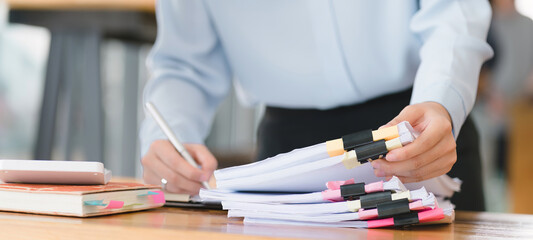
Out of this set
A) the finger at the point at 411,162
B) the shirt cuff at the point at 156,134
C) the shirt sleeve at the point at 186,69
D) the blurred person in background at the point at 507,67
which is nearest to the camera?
the finger at the point at 411,162

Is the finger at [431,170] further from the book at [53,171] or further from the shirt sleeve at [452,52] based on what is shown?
the book at [53,171]

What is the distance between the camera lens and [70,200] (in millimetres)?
566

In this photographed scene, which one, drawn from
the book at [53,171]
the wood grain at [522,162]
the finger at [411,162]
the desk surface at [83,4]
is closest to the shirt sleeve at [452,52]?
the finger at [411,162]

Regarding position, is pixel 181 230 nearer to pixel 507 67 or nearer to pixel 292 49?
pixel 292 49

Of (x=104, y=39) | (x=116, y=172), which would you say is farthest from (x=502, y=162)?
(x=104, y=39)

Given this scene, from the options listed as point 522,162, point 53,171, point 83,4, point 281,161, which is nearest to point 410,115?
point 281,161

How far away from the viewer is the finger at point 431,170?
→ 623 millimetres

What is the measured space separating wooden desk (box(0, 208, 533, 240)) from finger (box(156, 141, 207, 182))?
183mm

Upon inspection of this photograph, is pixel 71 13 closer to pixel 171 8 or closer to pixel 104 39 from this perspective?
pixel 104 39

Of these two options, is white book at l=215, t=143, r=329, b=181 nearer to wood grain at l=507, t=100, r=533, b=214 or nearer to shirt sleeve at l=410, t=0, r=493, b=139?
shirt sleeve at l=410, t=0, r=493, b=139

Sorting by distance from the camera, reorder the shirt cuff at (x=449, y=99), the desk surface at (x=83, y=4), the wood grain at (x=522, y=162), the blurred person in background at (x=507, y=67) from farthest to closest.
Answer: the blurred person in background at (x=507, y=67) → the wood grain at (x=522, y=162) → the desk surface at (x=83, y=4) → the shirt cuff at (x=449, y=99)

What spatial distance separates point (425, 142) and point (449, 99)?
0.16 metres

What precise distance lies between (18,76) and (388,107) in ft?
9.04

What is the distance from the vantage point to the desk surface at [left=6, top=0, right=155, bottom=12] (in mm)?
2033
